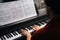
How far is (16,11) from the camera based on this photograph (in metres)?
1.82

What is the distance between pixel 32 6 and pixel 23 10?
17 centimetres

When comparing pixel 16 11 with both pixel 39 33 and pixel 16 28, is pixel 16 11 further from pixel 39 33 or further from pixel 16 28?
pixel 39 33

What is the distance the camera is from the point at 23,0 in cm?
190

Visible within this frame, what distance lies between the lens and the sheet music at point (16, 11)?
1.71 m

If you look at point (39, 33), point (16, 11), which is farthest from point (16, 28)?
point (39, 33)

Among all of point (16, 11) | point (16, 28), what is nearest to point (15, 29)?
point (16, 28)

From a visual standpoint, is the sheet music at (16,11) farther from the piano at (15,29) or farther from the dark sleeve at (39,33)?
the dark sleeve at (39,33)

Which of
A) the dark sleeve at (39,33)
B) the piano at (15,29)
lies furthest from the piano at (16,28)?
the dark sleeve at (39,33)

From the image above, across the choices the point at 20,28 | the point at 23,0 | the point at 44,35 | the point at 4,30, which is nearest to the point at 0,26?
the point at 4,30

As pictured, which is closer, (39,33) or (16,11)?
(39,33)

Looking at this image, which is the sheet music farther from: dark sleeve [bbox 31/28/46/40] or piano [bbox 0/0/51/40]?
dark sleeve [bbox 31/28/46/40]

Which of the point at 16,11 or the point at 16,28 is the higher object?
the point at 16,11

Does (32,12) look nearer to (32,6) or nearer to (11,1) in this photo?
(32,6)

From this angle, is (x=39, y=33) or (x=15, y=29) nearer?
(x=39, y=33)
